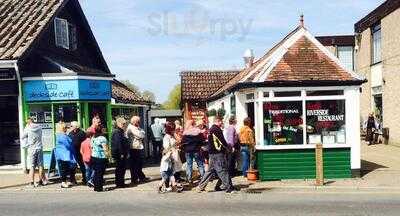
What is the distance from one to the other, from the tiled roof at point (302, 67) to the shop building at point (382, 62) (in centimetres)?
988

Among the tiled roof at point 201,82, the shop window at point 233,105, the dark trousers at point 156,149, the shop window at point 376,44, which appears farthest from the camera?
the tiled roof at point 201,82

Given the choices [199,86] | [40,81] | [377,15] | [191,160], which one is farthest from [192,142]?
[377,15]

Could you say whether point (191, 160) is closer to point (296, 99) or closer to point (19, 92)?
point (296, 99)

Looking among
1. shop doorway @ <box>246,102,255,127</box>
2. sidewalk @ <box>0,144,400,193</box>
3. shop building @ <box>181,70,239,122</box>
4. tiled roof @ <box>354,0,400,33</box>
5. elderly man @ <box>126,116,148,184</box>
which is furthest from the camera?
shop building @ <box>181,70,239,122</box>

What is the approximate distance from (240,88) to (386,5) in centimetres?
1366

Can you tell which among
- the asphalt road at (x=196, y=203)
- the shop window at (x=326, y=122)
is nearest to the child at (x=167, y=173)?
the asphalt road at (x=196, y=203)

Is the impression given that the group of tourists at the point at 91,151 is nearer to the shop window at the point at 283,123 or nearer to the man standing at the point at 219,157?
the man standing at the point at 219,157

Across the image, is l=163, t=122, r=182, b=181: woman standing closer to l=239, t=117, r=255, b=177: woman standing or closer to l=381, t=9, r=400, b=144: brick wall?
l=239, t=117, r=255, b=177: woman standing

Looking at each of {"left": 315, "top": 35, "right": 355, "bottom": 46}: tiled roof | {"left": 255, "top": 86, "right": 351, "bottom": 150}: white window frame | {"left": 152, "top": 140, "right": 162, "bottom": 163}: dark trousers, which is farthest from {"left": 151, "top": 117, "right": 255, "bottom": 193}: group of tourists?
{"left": 315, "top": 35, "right": 355, "bottom": 46}: tiled roof

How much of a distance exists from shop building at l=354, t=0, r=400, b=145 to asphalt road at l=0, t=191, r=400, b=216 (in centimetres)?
1323

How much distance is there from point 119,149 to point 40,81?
174 inches

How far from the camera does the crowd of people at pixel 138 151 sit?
12.0m

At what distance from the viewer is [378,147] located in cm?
2319

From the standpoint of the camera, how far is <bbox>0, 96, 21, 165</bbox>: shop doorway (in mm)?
16422
